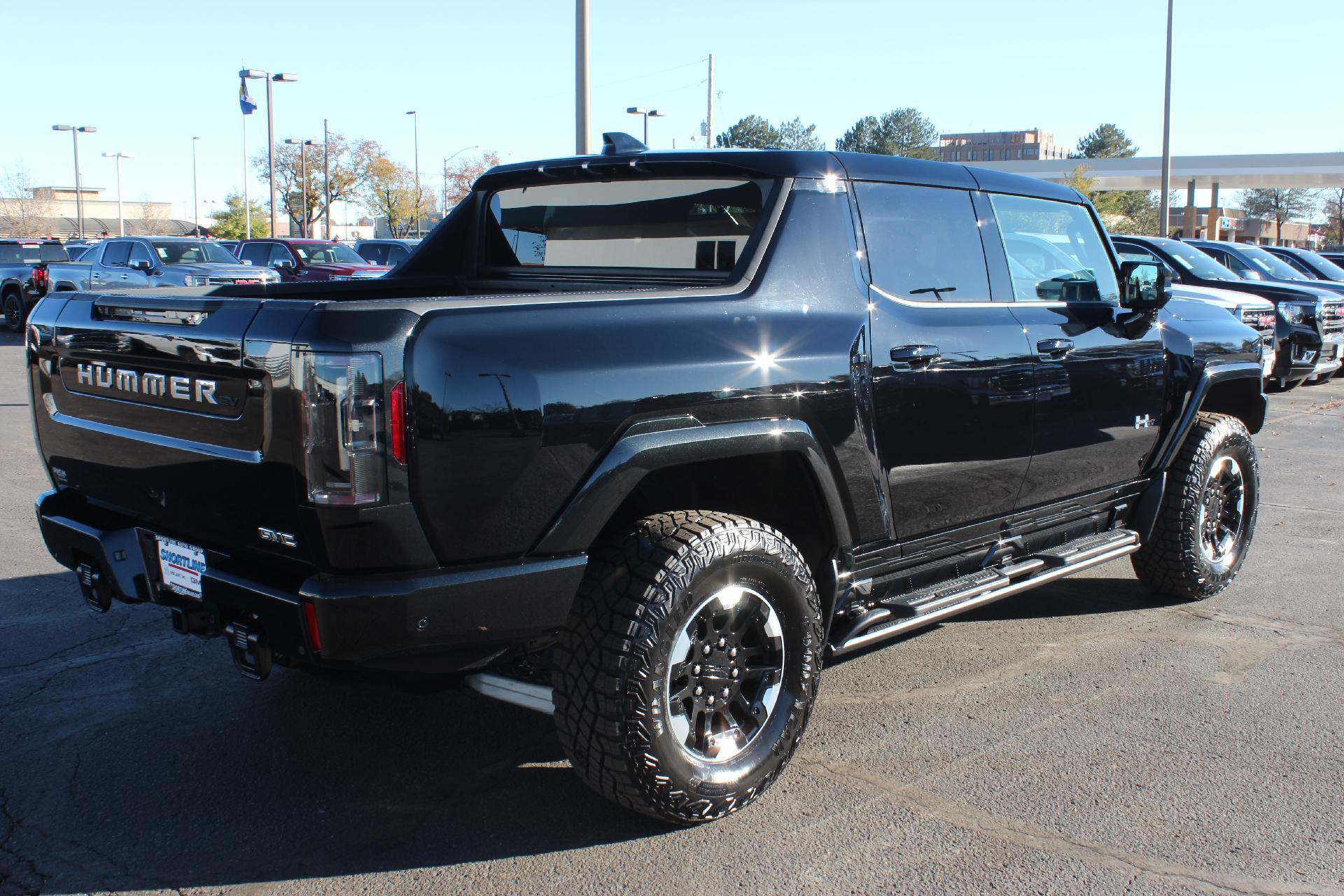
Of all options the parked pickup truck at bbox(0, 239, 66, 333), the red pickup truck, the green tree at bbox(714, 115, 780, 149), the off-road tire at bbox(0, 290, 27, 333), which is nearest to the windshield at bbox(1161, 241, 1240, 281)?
the red pickup truck

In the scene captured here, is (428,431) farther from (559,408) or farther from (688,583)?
(688,583)

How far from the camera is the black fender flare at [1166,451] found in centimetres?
522

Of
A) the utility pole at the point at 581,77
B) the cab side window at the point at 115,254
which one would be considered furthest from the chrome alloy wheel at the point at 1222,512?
the cab side window at the point at 115,254

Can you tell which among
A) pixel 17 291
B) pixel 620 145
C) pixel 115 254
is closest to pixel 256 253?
pixel 115 254

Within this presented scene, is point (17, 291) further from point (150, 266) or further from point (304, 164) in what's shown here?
point (304, 164)

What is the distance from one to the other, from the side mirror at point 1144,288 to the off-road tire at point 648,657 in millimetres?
2425

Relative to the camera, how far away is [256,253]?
23406 millimetres

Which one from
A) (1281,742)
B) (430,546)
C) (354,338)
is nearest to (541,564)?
(430,546)

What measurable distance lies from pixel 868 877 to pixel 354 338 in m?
1.87

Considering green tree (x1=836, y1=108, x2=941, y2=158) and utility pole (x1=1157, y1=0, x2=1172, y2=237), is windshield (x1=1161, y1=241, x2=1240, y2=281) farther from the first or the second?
green tree (x1=836, y1=108, x2=941, y2=158)

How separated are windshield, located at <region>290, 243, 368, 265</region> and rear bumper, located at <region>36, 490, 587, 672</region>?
1969cm

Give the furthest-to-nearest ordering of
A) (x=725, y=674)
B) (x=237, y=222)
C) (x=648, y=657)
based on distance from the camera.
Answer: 1. (x=237, y=222)
2. (x=725, y=674)
3. (x=648, y=657)

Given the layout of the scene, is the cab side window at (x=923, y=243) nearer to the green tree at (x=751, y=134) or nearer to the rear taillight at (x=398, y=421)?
the rear taillight at (x=398, y=421)

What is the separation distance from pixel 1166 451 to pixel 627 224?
2.69 m
